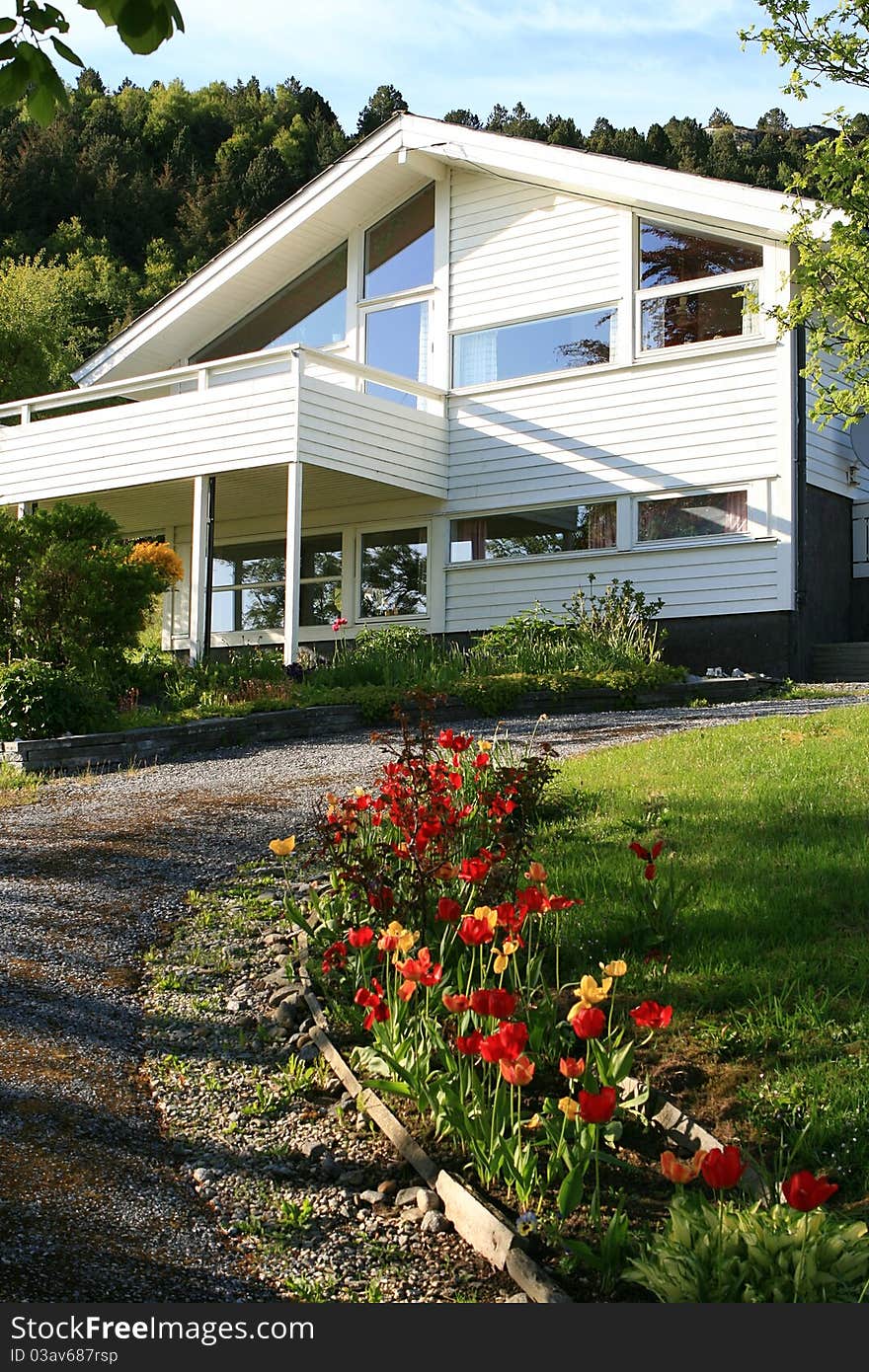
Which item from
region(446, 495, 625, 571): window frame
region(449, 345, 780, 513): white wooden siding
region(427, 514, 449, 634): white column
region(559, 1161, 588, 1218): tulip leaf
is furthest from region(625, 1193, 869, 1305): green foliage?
region(427, 514, 449, 634): white column

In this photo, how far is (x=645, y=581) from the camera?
621 inches

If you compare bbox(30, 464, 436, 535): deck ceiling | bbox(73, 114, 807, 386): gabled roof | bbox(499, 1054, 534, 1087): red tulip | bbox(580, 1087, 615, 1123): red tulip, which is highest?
bbox(73, 114, 807, 386): gabled roof

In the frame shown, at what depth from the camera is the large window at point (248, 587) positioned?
63.2ft

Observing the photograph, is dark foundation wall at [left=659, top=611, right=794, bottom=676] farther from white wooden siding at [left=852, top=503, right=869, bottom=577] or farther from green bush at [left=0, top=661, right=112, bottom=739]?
green bush at [left=0, top=661, right=112, bottom=739]

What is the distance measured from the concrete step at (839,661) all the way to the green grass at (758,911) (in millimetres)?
8255

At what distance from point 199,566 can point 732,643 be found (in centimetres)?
697

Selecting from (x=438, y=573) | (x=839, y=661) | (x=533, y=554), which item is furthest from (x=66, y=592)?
(x=839, y=661)

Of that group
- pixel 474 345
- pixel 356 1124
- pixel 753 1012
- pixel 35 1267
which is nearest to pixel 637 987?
pixel 753 1012

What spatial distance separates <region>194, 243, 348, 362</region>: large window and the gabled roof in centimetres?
17

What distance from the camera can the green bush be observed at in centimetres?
1048

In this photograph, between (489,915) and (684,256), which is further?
(684,256)

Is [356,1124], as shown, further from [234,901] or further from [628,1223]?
[234,901]

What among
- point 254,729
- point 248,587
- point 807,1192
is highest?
point 248,587

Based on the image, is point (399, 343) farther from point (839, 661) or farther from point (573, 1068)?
point (573, 1068)
